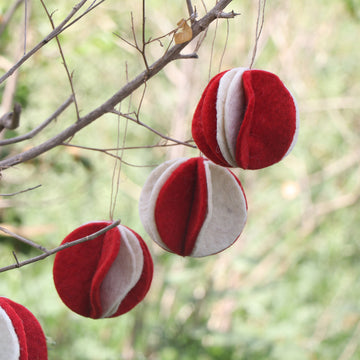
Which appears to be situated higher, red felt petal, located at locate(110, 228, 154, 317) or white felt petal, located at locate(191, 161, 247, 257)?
white felt petal, located at locate(191, 161, 247, 257)

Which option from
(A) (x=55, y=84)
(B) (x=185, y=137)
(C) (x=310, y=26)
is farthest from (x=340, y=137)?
(A) (x=55, y=84)

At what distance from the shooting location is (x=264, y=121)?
0.53 metres

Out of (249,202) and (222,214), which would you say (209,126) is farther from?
(249,202)

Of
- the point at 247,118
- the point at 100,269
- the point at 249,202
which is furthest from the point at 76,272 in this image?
the point at 249,202

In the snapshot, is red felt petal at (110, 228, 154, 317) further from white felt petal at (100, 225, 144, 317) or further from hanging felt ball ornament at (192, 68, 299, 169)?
hanging felt ball ornament at (192, 68, 299, 169)

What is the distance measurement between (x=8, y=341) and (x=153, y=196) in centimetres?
21

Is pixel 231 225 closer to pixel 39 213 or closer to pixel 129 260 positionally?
pixel 129 260

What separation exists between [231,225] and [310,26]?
1916mm

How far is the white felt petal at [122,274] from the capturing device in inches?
22.9

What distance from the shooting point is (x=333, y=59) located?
97.2 inches

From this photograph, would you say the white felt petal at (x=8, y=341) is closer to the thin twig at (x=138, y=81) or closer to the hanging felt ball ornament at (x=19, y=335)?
the hanging felt ball ornament at (x=19, y=335)

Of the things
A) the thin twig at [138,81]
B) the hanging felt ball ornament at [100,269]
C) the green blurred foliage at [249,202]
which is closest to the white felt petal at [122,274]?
the hanging felt ball ornament at [100,269]

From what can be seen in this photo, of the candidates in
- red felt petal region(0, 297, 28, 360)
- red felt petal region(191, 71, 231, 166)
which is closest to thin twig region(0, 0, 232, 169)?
red felt petal region(191, 71, 231, 166)

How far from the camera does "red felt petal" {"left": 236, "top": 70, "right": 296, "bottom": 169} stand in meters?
0.53
